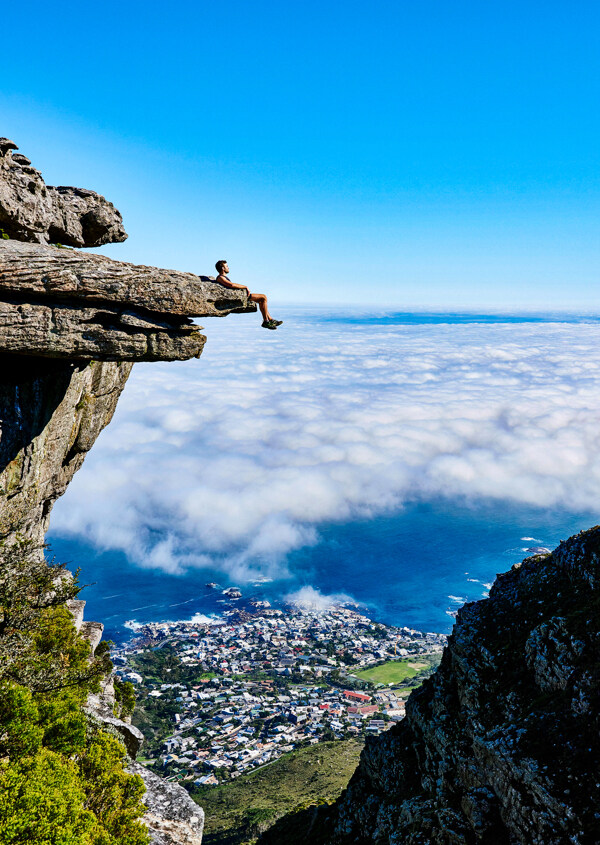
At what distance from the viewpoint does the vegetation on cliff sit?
1402 cm

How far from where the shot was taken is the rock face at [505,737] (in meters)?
14.9

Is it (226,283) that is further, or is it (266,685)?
(266,685)

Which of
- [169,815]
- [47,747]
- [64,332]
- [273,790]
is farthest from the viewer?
[273,790]

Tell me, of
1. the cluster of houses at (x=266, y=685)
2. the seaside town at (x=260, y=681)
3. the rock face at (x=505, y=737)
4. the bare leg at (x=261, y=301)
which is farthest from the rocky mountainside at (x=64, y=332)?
the seaside town at (x=260, y=681)

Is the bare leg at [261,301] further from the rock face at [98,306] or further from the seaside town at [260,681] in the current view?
the seaside town at [260,681]

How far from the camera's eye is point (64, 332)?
730 inches

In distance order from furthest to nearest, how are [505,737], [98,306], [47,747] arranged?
[98,306] → [47,747] → [505,737]

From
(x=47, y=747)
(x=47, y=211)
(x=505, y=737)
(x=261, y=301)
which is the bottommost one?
(x=47, y=747)

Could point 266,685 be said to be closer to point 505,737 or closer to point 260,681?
point 260,681

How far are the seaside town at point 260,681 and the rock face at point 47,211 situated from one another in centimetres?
7569

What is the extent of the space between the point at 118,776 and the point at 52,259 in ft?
69.1

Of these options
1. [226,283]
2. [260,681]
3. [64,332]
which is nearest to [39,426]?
[64,332]

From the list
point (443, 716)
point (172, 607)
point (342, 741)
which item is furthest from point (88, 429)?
point (172, 607)

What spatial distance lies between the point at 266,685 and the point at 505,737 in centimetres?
11030
